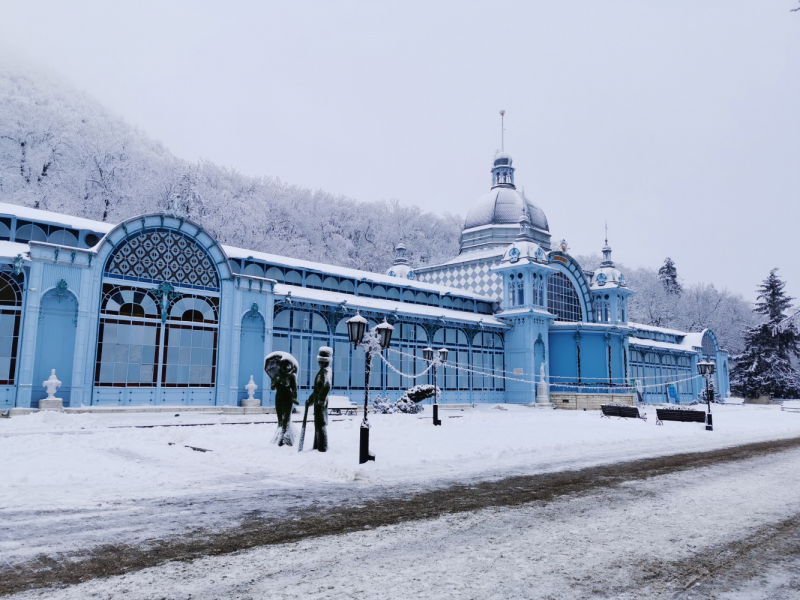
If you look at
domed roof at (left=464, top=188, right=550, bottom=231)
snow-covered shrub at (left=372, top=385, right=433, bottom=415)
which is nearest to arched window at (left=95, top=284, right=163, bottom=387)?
snow-covered shrub at (left=372, top=385, right=433, bottom=415)

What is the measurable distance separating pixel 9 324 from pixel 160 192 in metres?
36.6

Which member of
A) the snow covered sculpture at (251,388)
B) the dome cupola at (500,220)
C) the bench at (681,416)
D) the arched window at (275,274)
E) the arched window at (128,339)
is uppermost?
the dome cupola at (500,220)

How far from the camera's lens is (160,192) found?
174 ft

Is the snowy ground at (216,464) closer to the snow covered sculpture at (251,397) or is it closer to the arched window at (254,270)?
the snow covered sculpture at (251,397)

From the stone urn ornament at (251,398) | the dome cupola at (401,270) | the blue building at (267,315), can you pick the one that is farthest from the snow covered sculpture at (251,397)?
the dome cupola at (401,270)

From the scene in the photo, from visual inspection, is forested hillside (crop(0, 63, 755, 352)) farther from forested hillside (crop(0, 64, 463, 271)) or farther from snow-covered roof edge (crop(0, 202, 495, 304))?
snow-covered roof edge (crop(0, 202, 495, 304))

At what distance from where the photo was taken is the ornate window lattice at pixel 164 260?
2155 cm

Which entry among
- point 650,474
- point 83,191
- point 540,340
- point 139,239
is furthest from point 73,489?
point 83,191

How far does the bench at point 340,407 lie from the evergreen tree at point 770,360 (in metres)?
42.8

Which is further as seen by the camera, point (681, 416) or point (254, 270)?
point (254, 270)

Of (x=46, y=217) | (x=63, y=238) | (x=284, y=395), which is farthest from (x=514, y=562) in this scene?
(x=46, y=217)

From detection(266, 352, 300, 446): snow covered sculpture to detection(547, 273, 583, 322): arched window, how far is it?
27641mm

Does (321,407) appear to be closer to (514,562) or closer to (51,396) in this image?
(514,562)

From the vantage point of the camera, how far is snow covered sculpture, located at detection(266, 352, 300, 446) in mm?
13266
